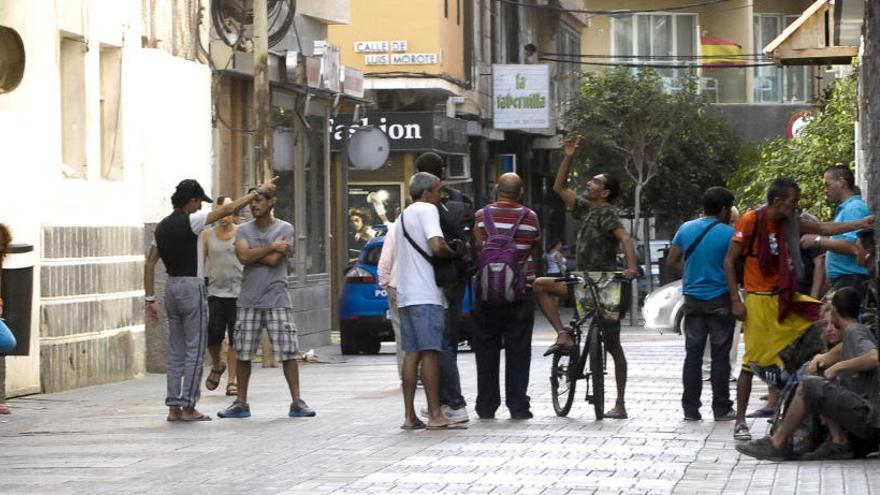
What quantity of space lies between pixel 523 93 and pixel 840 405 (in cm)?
3653

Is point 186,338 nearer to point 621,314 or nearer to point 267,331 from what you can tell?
point 267,331

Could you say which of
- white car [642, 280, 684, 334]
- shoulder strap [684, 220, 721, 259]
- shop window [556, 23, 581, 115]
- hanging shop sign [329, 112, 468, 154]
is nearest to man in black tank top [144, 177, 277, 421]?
shoulder strap [684, 220, 721, 259]

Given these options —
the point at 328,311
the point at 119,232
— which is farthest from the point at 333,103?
the point at 119,232

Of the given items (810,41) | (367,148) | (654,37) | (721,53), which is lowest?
(367,148)

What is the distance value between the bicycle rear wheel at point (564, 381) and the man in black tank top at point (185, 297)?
2556 millimetres

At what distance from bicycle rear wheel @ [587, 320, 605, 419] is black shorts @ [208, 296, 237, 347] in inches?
189

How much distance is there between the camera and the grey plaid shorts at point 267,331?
15938 millimetres

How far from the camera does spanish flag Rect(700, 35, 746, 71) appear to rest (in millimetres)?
62094

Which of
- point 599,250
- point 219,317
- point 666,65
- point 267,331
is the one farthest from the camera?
point 666,65

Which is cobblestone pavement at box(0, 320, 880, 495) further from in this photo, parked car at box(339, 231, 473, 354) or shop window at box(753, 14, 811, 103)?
shop window at box(753, 14, 811, 103)

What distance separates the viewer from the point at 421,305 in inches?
584

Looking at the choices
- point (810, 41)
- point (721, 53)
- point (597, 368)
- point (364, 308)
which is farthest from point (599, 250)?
point (721, 53)

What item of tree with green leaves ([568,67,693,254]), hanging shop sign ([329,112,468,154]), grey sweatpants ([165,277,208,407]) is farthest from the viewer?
tree with green leaves ([568,67,693,254])

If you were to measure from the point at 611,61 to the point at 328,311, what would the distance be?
33476 mm
